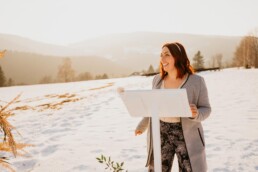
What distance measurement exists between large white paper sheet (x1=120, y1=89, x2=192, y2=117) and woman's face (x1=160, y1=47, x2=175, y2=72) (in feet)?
2.25

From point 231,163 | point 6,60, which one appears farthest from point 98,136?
point 6,60

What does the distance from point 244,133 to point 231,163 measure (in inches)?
79.6

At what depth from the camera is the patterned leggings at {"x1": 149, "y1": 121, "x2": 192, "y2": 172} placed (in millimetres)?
2705

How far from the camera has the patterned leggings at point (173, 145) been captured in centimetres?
271

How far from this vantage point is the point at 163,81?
9.70 feet

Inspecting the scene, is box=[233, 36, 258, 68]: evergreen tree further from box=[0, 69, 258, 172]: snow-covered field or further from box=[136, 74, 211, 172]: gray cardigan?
box=[136, 74, 211, 172]: gray cardigan

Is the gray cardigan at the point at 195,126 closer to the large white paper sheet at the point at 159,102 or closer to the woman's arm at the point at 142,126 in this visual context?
the woman's arm at the point at 142,126

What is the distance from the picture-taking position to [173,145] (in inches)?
109

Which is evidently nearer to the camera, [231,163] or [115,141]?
[231,163]

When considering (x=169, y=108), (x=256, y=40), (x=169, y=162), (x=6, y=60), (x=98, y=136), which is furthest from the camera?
(x=6, y=60)

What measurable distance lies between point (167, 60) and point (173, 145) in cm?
83

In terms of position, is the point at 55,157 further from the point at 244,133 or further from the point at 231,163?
the point at 244,133

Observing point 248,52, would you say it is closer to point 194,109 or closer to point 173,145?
point 173,145

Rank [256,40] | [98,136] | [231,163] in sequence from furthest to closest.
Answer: [256,40]
[98,136]
[231,163]
